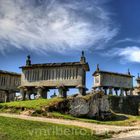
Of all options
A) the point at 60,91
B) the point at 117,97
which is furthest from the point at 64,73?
the point at 117,97

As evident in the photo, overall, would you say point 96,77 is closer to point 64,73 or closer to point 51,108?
point 64,73

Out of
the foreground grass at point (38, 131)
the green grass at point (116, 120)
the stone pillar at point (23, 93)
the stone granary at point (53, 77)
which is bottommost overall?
the foreground grass at point (38, 131)

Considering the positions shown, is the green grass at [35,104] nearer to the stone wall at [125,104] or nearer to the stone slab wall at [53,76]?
the stone slab wall at [53,76]

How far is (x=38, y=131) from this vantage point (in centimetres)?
3497

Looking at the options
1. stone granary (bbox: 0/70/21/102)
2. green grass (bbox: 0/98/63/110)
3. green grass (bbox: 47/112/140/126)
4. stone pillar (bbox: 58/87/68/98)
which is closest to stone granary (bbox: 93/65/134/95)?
stone pillar (bbox: 58/87/68/98)

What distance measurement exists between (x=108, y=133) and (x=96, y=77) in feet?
121

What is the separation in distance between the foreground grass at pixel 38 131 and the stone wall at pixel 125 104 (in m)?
32.4

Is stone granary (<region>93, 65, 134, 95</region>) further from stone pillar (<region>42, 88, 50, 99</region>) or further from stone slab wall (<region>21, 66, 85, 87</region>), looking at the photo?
stone slab wall (<region>21, 66, 85, 87</region>)

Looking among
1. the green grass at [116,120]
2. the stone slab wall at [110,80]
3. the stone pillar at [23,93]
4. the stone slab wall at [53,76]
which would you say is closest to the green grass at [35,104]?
the green grass at [116,120]

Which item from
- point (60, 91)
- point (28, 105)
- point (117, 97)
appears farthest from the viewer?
point (117, 97)

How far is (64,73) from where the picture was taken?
199ft

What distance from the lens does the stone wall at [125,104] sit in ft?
231

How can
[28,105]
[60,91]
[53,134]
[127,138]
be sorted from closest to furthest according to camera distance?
[53,134] → [127,138] → [28,105] → [60,91]

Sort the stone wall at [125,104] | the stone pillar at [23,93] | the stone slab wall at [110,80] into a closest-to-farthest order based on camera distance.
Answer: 1. the stone pillar at [23,93]
2. the stone wall at [125,104]
3. the stone slab wall at [110,80]
